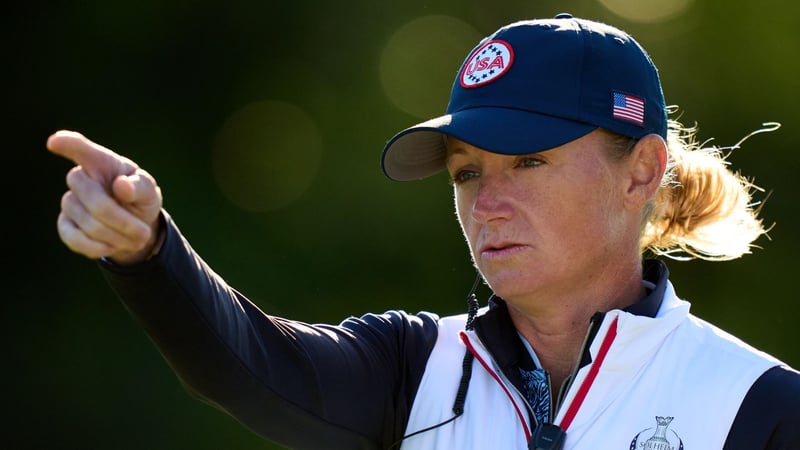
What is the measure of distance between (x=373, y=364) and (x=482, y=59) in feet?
2.40

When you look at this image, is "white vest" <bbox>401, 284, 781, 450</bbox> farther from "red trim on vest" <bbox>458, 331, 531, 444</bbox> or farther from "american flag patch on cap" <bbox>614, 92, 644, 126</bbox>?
"american flag patch on cap" <bbox>614, 92, 644, 126</bbox>

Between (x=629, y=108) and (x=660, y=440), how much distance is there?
723 millimetres

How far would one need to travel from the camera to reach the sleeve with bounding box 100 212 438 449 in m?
1.77

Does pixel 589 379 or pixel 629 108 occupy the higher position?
pixel 629 108

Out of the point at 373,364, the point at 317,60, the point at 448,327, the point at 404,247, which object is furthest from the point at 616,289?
the point at 317,60

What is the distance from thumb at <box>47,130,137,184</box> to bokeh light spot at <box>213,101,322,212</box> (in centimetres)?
469

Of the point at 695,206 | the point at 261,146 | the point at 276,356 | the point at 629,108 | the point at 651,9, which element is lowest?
the point at 276,356

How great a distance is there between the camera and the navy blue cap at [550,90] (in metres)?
2.16

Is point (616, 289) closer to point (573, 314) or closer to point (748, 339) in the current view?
point (573, 314)

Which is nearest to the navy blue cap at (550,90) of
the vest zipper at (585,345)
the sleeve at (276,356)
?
the vest zipper at (585,345)

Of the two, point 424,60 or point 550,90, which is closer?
point 550,90

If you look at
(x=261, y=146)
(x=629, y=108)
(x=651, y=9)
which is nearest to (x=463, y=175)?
(x=629, y=108)

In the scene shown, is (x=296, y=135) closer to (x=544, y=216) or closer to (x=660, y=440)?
(x=544, y=216)

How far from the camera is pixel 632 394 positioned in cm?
209
